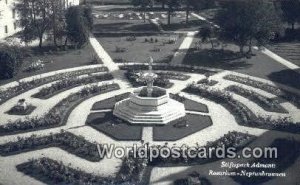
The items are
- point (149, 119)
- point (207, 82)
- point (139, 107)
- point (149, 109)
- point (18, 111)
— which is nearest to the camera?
point (149, 119)

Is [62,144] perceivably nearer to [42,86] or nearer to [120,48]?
[42,86]

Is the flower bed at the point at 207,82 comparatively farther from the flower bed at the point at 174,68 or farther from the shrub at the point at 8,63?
the shrub at the point at 8,63

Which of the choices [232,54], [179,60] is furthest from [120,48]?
[232,54]

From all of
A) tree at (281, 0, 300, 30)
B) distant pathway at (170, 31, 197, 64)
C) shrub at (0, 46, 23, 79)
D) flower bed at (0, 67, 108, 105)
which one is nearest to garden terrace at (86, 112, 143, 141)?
flower bed at (0, 67, 108, 105)

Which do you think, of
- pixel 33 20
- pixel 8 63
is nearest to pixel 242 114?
pixel 8 63

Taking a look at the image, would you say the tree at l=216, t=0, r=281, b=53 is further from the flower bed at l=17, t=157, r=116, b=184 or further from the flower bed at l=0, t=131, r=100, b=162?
the flower bed at l=17, t=157, r=116, b=184

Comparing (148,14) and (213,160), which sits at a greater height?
(148,14)

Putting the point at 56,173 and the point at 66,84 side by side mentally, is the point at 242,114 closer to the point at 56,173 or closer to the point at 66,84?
the point at 56,173
